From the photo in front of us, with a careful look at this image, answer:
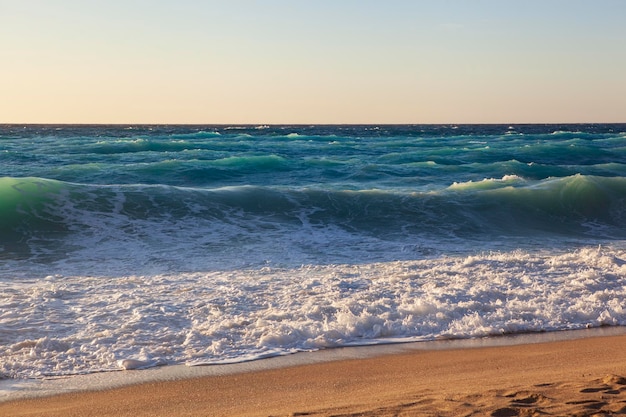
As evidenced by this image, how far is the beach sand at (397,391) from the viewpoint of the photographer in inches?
175

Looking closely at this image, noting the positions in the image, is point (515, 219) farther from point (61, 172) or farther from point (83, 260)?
point (61, 172)

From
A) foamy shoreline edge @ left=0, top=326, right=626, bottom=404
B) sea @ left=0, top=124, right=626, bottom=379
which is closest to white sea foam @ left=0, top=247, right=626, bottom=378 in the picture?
sea @ left=0, top=124, right=626, bottom=379

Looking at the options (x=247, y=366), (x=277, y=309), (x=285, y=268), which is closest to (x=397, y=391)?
(x=247, y=366)

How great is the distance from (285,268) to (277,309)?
2467 mm

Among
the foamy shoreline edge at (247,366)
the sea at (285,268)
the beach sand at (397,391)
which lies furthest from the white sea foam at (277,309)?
the beach sand at (397,391)

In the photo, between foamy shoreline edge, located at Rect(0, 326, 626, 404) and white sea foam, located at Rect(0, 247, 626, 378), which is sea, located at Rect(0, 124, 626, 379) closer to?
white sea foam, located at Rect(0, 247, 626, 378)

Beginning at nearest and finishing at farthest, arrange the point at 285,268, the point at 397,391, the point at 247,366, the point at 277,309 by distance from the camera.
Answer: the point at 397,391
the point at 247,366
the point at 277,309
the point at 285,268

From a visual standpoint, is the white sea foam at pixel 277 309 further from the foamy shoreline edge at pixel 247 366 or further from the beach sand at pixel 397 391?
the beach sand at pixel 397 391

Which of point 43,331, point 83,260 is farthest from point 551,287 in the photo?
point 83,260

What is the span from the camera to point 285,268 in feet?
31.9

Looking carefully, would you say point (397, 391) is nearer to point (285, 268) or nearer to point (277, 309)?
point (277, 309)

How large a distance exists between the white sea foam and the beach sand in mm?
609

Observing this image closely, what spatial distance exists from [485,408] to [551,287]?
433cm

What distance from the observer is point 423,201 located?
53.4ft
